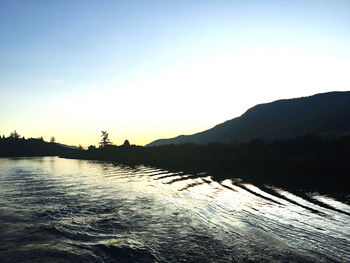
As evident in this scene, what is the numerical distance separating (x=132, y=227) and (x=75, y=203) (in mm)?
7780

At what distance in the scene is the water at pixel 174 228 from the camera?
8.98 meters

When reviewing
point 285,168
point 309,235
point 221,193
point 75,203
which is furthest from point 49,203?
point 285,168

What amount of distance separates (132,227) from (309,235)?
350 inches

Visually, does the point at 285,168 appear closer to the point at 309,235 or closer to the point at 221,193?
the point at 221,193

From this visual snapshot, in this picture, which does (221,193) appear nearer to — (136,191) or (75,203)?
(136,191)

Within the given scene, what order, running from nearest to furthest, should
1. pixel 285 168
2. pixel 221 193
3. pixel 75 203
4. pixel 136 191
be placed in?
pixel 75 203
pixel 221 193
pixel 136 191
pixel 285 168

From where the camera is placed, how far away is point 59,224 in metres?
12.8

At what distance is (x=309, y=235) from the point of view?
10.9 m

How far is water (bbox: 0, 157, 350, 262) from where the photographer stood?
8977 millimetres

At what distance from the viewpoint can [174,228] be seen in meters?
12.3

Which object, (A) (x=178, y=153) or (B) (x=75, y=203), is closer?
(B) (x=75, y=203)

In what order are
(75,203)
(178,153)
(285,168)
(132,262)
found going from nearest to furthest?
(132,262) → (75,203) → (285,168) → (178,153)

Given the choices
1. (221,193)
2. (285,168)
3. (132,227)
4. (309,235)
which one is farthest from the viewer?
(285,168)

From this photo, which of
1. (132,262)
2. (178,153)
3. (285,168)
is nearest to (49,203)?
(132,262)
